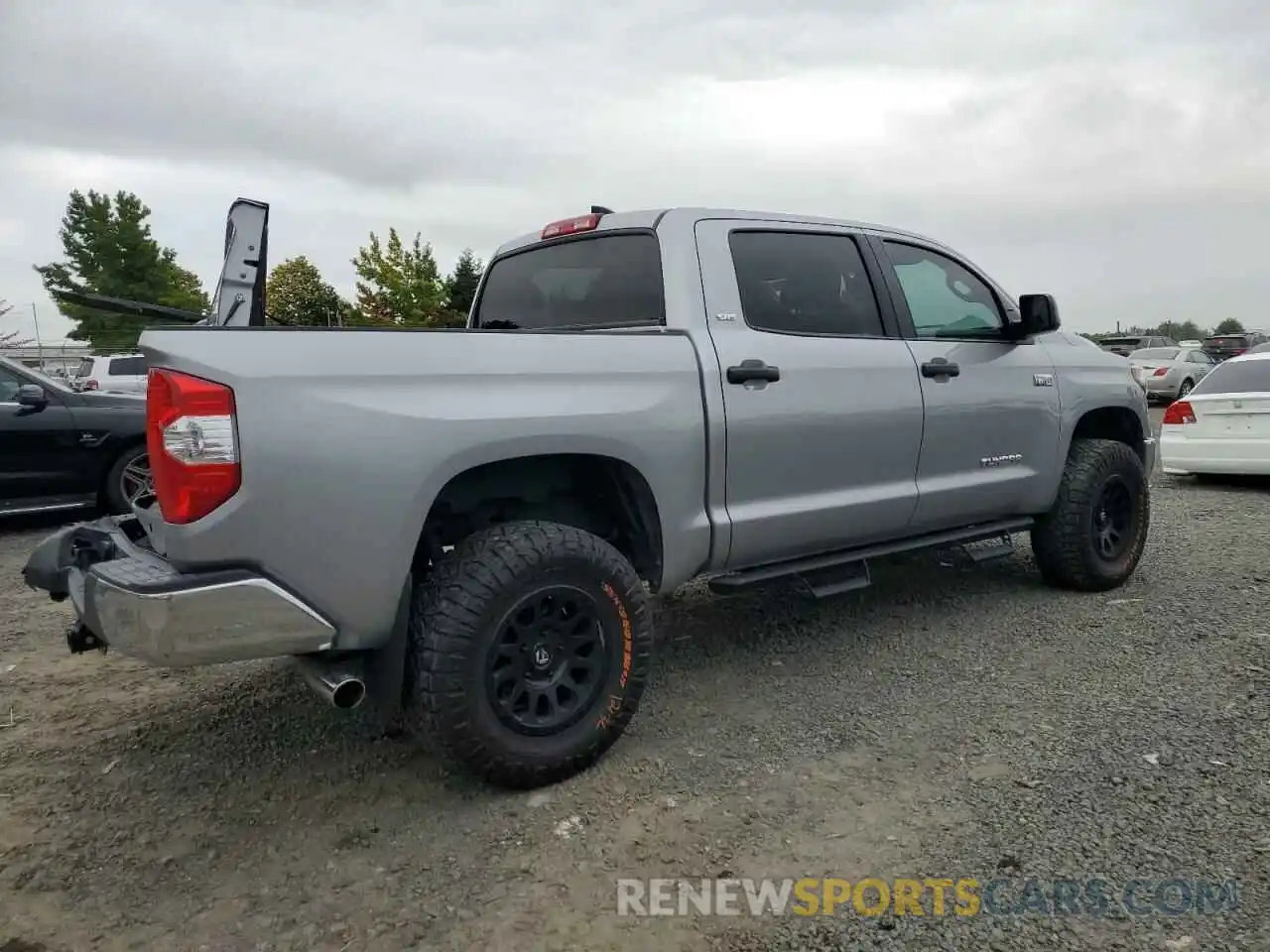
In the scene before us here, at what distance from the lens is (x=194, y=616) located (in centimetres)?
240

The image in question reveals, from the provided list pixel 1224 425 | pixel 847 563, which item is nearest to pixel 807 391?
pixel 847 563

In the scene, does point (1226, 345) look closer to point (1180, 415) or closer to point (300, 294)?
point (1180, 415)

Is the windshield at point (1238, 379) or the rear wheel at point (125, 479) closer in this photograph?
the rear wheel at point (125, 479)

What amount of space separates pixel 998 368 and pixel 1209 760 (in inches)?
80.3

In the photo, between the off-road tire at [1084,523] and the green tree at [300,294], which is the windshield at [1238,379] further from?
the green tree at [300,294]

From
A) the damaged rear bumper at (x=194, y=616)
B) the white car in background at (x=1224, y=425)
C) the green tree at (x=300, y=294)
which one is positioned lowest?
the damaged rear bumper at (x=194, y=616)

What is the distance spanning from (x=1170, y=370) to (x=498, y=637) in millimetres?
21046

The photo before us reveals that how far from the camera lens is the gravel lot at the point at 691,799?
2324mm

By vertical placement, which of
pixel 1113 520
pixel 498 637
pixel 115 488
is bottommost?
pixel 115 488

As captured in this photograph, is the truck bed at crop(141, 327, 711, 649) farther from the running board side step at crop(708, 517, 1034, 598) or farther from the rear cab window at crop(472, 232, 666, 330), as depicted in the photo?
the running board side step at crop(708, 517, 1034, 598)

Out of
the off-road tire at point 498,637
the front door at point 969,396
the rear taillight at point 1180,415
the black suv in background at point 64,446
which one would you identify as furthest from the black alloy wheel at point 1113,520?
the black suv in background at point 64,446

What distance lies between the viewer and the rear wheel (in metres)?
7.55

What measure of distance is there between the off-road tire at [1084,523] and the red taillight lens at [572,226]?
272 cm

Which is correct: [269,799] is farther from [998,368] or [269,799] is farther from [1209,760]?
[998,368]
